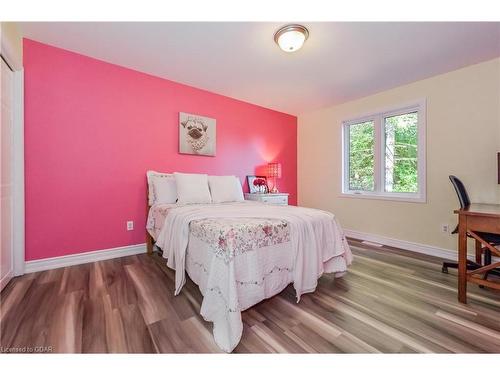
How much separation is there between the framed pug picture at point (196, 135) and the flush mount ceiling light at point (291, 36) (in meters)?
1.57

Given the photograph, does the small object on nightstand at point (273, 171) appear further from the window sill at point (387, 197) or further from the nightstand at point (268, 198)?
the window sill at point (387, 197)

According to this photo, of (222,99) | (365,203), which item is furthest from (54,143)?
(365,203)

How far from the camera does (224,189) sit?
2.90 metres

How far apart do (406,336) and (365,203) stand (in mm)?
2449

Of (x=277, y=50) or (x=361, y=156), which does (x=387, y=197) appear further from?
(x=277, y=50)

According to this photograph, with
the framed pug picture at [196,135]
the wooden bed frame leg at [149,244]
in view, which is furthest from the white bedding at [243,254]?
the framed pug picture at [196,135]

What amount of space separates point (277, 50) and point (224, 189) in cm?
168

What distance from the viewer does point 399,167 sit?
10.4 ft

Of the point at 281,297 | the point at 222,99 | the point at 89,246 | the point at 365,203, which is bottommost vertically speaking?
the point at 281,297

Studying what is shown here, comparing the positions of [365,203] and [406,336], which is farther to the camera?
[365,203]

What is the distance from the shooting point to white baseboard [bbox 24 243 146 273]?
7.04 feet

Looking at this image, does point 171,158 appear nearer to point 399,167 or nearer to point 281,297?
point 281,297

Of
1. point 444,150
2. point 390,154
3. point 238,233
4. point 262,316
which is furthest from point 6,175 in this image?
point 444,150
